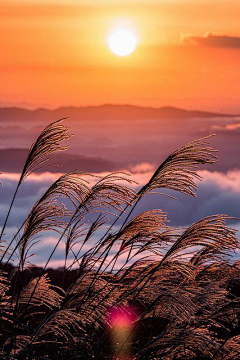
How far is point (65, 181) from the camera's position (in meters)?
4.58

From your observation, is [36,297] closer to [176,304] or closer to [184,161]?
[176,304]

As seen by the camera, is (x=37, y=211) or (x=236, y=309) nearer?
(x=236, y=309)

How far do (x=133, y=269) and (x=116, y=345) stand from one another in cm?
68

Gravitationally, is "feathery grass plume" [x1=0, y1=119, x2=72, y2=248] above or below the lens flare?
above

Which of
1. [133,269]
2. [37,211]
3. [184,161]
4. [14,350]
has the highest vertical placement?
[184,161]

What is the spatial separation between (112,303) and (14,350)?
80 centimetres

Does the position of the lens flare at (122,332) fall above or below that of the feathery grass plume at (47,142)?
below

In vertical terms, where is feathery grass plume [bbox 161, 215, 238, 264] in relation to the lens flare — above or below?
above

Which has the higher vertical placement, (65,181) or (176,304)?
(65,181)

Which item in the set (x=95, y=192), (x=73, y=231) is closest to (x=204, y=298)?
(x=95, y=192)

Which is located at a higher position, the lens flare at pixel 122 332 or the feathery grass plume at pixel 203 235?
the feathery grass plume at pixel 203 235

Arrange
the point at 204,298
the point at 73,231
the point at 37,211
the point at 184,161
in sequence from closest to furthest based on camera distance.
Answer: the point at 204,298 → the point at 184,161 → the point at 37,211 → the point at 73,231

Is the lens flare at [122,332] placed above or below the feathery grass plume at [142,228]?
below

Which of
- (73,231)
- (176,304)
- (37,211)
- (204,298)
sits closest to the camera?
(176,304)
